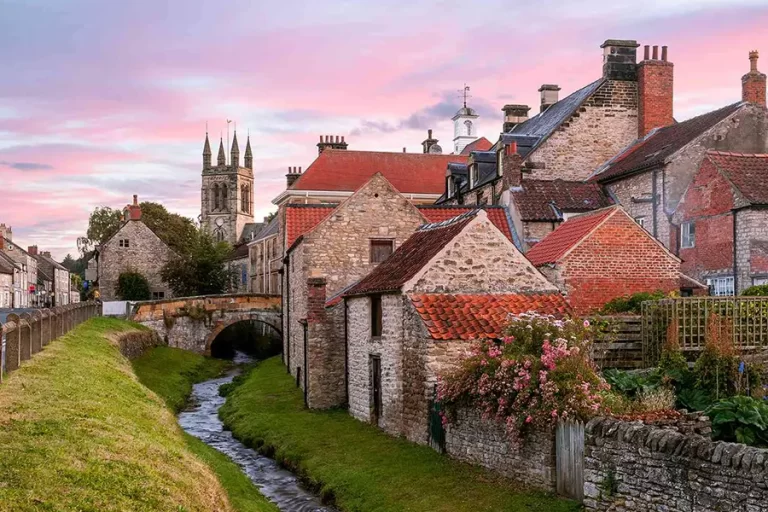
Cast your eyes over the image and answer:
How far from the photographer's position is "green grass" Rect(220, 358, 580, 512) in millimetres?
16672

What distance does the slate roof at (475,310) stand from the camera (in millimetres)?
20969

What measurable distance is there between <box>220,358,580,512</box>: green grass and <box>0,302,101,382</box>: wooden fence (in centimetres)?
685

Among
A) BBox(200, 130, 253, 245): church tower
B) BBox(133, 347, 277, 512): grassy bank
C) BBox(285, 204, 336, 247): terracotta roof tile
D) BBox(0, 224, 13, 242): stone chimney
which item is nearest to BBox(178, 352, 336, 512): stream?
BBox(133, 347, 277, 512): grassy bank

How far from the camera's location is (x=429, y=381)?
2094cm

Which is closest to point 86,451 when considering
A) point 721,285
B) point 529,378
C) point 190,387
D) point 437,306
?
point 529,378

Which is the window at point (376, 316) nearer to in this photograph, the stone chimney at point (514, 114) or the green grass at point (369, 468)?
the green grass at point (369, 468)

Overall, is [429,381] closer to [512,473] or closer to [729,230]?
[512,473]

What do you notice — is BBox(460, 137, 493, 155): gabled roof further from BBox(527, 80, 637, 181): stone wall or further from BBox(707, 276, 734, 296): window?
BBox(707, 276, 734, 296): window

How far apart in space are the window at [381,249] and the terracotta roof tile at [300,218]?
3.72 m

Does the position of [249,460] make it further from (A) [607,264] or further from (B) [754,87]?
(B) [754,87]

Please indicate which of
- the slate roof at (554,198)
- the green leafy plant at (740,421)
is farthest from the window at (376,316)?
the slate roof at (554,198)

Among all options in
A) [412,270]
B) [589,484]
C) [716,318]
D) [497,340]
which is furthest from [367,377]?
[589,484]

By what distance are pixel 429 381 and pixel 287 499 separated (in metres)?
4.31

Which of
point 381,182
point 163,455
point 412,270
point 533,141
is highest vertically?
point 533,141
